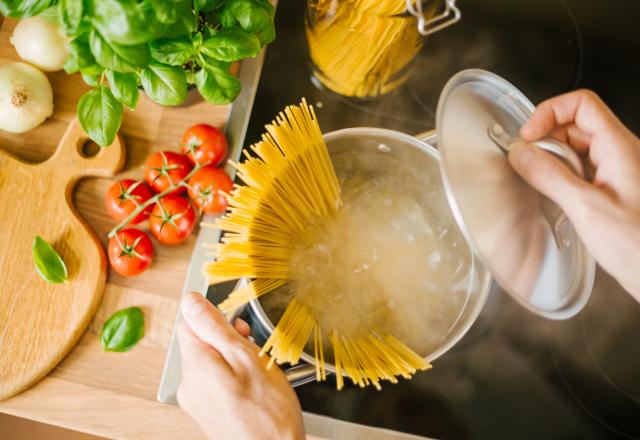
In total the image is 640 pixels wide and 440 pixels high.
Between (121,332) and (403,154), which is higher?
(403,154)

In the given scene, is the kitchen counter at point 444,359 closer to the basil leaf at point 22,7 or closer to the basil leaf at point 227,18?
the basil leaf at point 227,18

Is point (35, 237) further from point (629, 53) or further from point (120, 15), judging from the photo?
point (629, 53)

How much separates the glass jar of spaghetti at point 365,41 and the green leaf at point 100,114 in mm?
283

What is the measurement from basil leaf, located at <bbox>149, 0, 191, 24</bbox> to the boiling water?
11.5 inches

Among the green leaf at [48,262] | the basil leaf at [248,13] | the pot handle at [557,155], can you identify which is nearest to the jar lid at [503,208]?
the pot handle at [557,155]

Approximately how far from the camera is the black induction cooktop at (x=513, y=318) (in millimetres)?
763

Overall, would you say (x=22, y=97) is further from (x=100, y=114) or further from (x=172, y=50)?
(x=172, y=50)

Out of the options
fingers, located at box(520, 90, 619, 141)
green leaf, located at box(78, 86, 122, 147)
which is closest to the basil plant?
green leaf, located at box(78, 86, 122, 147)

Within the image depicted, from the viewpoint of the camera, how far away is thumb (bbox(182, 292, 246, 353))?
562 mm

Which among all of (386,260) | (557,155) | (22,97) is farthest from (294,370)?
(22,97)

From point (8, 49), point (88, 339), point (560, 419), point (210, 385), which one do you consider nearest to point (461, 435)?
point (560, 419)

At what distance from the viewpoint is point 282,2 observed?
0.85 m

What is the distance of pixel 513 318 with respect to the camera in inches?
31.1

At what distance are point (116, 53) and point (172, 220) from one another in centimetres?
31
